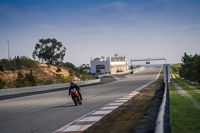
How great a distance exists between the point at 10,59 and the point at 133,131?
50623 millimetres

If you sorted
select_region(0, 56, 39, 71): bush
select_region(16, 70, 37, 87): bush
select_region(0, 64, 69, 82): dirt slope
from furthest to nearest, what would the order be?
select_region(0, 56, 39, 71): bush, select_region(0, 64, 69, 82): dirt slope, select_region(16, 70, 37, 87): bush

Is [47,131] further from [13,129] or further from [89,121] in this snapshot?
[89,121]

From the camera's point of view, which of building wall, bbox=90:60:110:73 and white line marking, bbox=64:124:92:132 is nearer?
white line marking, bbox=64:124:92:132

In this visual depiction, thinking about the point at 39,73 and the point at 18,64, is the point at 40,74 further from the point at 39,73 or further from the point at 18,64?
the point at 18,64

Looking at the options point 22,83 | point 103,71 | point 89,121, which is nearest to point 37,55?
point 22,83

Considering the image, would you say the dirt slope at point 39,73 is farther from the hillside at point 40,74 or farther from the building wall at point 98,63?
the building wall at point 98,63

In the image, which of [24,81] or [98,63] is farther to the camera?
[98,63]

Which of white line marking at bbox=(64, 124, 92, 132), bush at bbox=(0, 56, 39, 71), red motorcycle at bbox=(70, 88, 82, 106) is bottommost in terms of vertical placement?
white line marking at bbox=(64, 124, 92, 132)

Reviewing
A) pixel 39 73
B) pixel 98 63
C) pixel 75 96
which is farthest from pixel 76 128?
pixel 98 63

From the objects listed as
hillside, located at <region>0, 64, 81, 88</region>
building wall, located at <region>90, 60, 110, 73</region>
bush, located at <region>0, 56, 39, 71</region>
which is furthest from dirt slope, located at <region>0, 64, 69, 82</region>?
building wall, located at <region>90, 60, 110, 73</region>

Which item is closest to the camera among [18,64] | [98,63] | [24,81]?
[24,81]

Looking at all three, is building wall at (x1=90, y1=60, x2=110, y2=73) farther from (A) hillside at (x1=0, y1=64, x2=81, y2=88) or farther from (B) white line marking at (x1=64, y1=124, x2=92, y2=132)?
(B) white line marking at (x1=64, y1=124, x2=92, y2=132)

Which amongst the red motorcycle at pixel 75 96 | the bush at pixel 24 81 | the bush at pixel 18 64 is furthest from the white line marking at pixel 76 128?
the bush at pixel 18 64

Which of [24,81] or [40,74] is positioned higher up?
[40,74]
